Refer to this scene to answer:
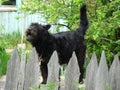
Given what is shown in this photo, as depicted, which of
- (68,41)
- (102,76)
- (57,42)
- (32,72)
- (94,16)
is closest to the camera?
(32,72)

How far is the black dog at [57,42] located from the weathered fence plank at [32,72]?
1.40 metres

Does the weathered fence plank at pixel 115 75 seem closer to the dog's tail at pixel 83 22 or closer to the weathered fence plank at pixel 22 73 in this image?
the weathered fence plank at pixel 22 73

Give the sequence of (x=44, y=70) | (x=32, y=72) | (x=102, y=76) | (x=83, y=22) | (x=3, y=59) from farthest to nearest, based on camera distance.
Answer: (x=83, y=22) → (x=3, y=59) → (x=44, y=70) → (x=102, y=76) → (x=32, y=72)

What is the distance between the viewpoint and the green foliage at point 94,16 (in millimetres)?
7754

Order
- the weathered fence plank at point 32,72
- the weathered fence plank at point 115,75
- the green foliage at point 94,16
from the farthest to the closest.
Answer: the green foliage at point 94,16, the weathered fence plank at point 115,75, the weathered fence plank at point 32,72

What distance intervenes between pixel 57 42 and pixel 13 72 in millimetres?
2312

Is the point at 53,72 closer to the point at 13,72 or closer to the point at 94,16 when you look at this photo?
the point at 13,72

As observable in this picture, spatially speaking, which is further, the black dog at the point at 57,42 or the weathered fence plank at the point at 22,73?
the black dog at the point at 57,42

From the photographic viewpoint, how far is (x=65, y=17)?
830cm

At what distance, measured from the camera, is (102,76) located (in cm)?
449

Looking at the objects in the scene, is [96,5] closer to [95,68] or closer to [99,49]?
[99,49]

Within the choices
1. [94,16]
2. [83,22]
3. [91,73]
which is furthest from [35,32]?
[94,16]

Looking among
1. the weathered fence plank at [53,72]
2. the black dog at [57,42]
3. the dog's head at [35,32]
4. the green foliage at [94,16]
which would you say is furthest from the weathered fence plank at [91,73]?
the green foliage at [94,16]

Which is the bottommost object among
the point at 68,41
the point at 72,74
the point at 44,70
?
the point at 44,70
